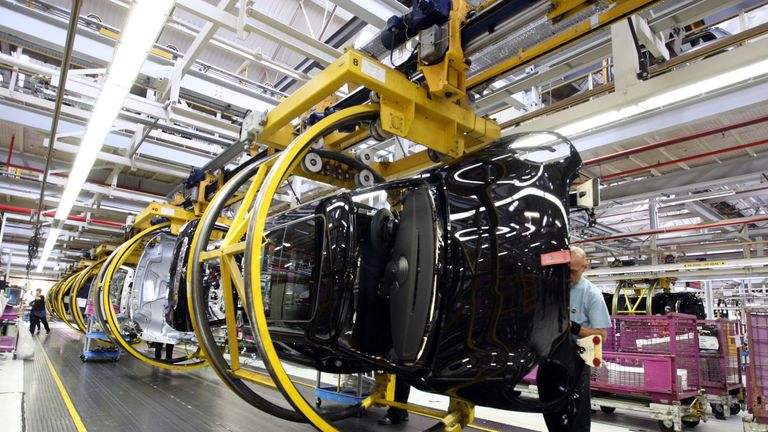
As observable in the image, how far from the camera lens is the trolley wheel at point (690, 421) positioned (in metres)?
5.70

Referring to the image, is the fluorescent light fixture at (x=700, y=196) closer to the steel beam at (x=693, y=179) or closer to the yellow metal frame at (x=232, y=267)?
the steel beam at (x=693, y=179)

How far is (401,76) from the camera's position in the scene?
9.49ft

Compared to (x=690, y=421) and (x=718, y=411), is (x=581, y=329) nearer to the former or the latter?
(x=690, y=421)

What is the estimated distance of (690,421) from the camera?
576 cm

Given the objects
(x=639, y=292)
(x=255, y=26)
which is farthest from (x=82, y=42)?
(x=639, y=292)

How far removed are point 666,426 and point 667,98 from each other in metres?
4.23

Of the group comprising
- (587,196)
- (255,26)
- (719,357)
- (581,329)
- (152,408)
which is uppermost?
(255,26)

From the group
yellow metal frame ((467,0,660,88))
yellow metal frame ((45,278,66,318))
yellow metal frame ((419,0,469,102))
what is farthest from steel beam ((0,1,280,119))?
yellow metal frame ((45,278,66,318))

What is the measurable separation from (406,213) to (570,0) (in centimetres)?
145

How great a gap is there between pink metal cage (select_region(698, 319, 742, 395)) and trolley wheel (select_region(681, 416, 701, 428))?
66 centimetres

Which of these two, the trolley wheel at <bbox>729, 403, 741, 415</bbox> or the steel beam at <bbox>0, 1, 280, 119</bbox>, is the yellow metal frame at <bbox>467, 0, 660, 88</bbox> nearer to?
the steel beam at <bbox>0, 1, 280, 119</bbox>

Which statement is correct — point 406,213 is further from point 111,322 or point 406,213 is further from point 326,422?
point 111,322

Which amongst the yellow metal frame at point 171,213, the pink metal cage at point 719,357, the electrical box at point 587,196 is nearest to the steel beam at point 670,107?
the electrical box at point 587,196

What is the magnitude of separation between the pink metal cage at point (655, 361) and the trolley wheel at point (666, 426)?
24cm
